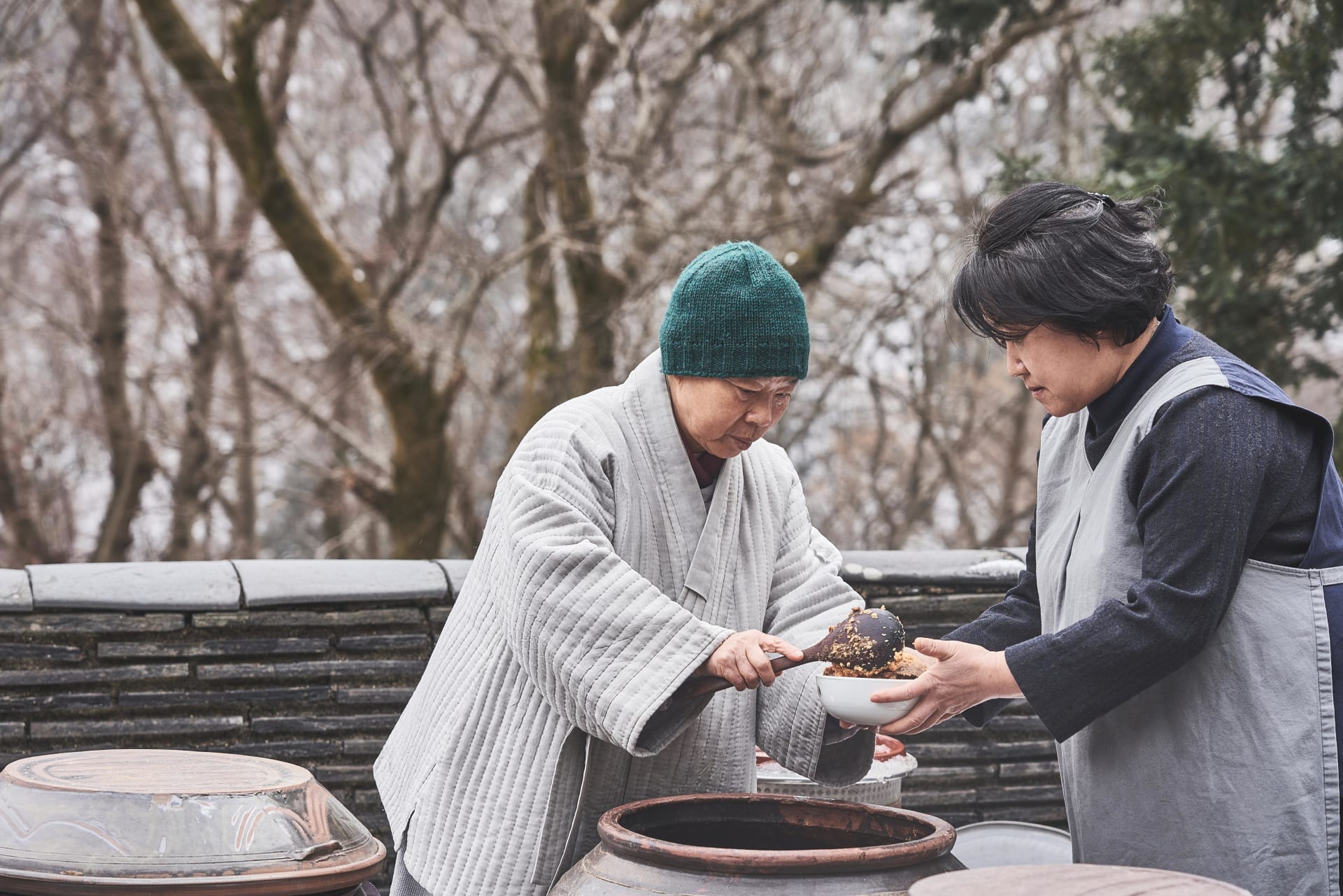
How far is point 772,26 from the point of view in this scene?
9.99m

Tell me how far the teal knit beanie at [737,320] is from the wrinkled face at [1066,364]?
38cm

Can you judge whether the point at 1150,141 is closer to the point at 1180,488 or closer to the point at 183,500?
the point at 1180,488

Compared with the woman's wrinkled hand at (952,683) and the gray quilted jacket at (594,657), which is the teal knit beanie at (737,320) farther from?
the woman's wrinkled hand at (952,683)

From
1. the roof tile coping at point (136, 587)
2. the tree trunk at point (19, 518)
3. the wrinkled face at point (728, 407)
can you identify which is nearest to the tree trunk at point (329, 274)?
the tree trunk at point (19, 518)

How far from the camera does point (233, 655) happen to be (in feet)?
11.7

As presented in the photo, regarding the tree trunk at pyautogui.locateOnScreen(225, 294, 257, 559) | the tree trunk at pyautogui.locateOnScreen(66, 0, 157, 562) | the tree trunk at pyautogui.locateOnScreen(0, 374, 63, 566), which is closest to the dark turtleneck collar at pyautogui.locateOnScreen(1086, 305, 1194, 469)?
the tree trunk at pyautogui.locateOnScreen(225, 294, 257, 559)

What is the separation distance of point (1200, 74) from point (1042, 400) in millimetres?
4439

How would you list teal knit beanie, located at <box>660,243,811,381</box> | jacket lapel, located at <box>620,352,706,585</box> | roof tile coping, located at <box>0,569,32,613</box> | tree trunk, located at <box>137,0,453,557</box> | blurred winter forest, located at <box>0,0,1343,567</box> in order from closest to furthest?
teal knit beanie, located at <box>660,243,811,381</box> → jacket lapel, located at <box>620,352,706,585</box> → roof tile coping, located at <box>0,569,32,613</box> → blurred winter forest, located at <box>0,0,1343,567</box> → tree trunk, located at <box>137,0,453,557</box>

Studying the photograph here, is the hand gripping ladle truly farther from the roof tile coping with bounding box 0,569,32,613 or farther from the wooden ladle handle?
the roof tile coping with bounding box 0,569,32,613

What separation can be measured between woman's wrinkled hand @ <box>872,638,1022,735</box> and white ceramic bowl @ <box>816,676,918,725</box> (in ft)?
0.04

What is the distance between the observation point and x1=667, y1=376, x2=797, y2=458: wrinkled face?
2.35 meters

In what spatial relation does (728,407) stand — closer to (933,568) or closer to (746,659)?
(746,659)

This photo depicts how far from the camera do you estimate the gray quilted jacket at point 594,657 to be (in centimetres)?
219

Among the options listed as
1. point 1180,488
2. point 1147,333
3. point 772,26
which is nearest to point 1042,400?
point 1147,333
